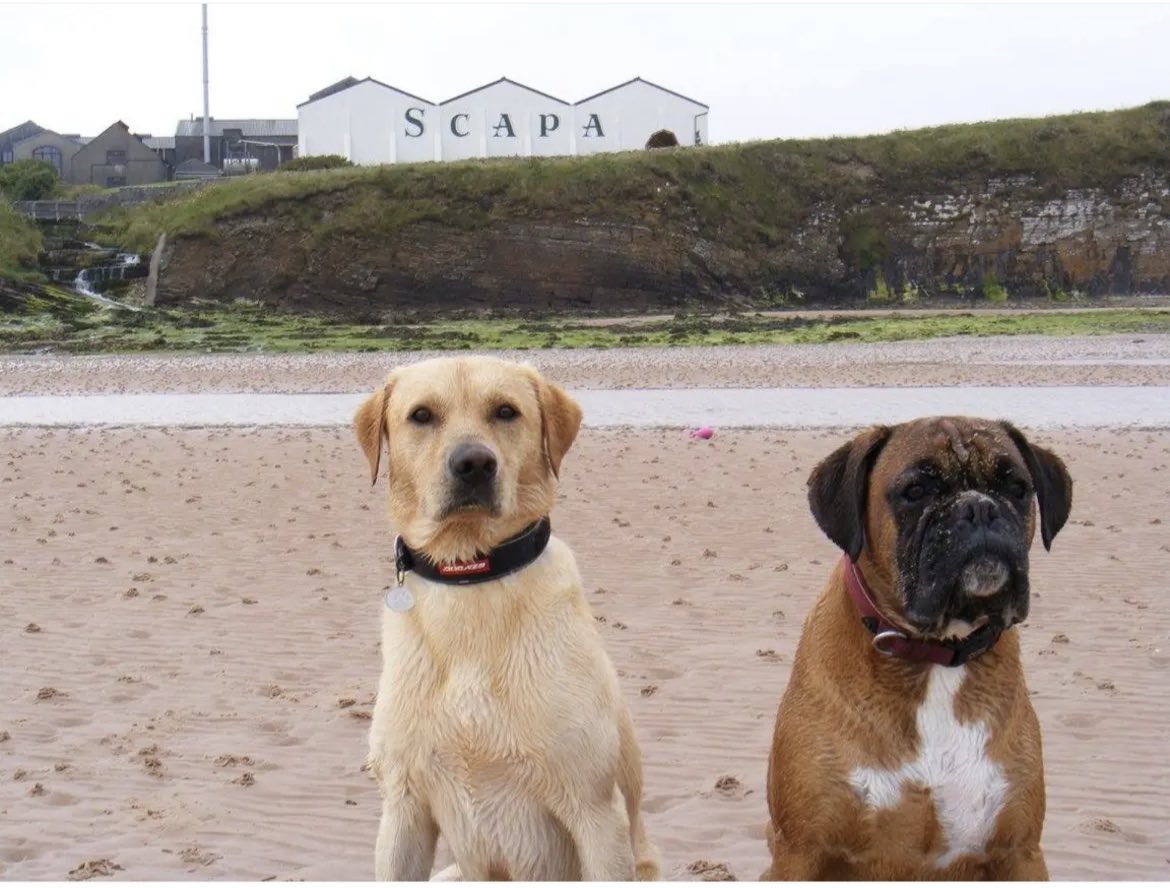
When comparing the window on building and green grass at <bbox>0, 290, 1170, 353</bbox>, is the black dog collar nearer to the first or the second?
green grass at <bbox>0, 290, 1170, 353</bbox>

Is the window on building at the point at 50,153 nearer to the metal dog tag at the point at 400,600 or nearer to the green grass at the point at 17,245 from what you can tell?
the green grass at the point at 17,245

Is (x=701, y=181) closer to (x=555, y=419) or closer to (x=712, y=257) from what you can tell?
(x=712, y=257)

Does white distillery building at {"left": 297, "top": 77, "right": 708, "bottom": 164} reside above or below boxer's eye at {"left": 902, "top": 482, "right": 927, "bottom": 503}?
above

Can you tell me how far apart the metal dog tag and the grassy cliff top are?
61184 mm

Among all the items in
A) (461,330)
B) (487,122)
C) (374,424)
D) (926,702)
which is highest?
(487,122)

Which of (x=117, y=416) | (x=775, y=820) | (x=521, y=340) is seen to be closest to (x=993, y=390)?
(x=117, y=416)

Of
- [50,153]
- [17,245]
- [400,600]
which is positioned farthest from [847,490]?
[50,153]

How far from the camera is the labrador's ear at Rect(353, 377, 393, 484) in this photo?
503cm

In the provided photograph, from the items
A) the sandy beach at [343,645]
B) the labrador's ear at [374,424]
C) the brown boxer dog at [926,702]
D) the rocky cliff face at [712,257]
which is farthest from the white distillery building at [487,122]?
the brown boxer dog at [926,702]

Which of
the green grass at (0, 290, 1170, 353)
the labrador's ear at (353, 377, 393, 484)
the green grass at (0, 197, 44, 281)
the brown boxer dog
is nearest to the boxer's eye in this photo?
the brown boxer dog

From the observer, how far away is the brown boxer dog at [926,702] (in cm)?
428

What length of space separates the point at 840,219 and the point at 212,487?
2237 inches

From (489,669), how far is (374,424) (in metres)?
1.04

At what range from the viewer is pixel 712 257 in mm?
65750
